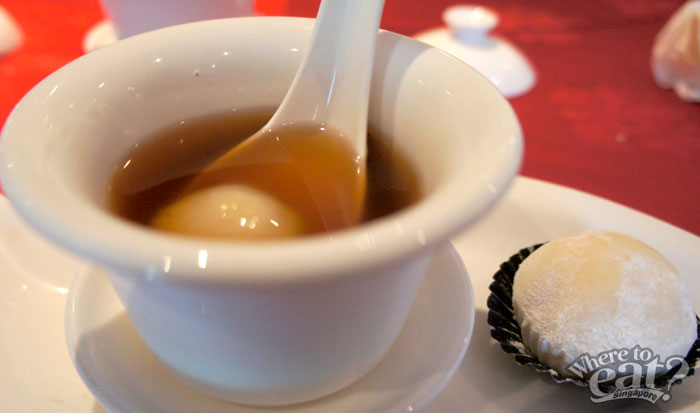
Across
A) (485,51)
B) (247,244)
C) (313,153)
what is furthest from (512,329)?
(485,51)

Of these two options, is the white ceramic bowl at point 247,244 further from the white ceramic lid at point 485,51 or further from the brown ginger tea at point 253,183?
the white ceramic lid at point 485,51

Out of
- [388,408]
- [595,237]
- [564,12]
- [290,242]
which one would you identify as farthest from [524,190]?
[564,12]

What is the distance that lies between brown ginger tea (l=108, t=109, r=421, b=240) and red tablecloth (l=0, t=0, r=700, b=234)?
0.62 meters

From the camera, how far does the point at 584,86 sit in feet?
4.56

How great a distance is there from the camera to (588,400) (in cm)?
60

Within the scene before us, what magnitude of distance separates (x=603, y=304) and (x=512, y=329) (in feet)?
0.35

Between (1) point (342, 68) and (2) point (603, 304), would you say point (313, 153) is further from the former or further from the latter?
(2) point (603, 304)

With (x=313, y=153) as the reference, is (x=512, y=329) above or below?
below

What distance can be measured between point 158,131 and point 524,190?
0.52 meters

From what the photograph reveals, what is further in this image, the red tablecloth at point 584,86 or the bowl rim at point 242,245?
the red tablecloth at point 584,86

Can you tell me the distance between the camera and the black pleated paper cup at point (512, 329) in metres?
0.60

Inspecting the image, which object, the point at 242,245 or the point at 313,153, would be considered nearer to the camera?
the point at 242,245

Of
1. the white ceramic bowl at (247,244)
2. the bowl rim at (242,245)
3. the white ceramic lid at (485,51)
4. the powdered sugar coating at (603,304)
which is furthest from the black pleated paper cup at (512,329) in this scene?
the white ceramic lid at (485,51)

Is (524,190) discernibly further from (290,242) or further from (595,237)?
(290,242)
